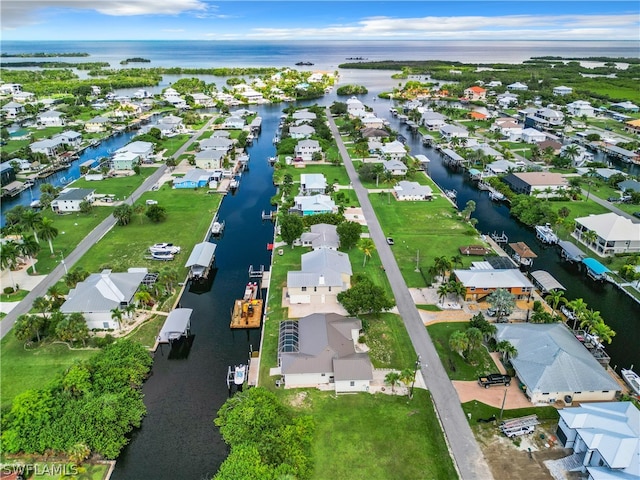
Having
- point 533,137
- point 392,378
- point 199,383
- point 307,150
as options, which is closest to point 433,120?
point 533,137

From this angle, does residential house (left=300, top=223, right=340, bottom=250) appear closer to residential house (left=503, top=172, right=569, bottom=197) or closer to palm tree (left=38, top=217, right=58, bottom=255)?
palm tree (left=38, top=217, right=58, bottom=255)

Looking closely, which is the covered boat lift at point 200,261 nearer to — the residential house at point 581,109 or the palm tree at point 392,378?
the palm tree at point 392,378

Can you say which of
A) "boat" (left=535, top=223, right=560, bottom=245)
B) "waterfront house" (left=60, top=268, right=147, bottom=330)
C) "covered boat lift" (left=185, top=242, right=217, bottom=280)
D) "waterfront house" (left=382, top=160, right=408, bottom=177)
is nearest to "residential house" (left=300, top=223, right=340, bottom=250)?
"covered boat lift" (left=185, top=242, right=217, bottom=280)

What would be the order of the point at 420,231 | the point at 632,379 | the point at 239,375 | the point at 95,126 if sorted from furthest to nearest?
the point at 95,126 < the point at 420,231 < the point at 239,375 < the point at 632,379

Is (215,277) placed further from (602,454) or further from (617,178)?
(617,178)

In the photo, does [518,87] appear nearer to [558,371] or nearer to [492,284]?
[492,284]

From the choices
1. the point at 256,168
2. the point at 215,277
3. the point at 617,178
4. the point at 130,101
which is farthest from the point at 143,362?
the point at 130,101
